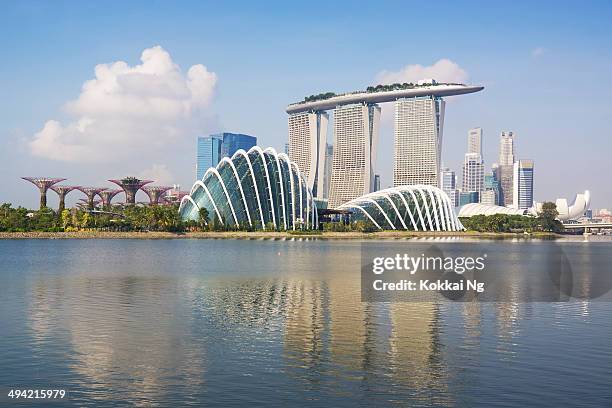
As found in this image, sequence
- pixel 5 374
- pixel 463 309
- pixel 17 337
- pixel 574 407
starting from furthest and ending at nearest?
pixel 463 309 < pixel 17 337 < pixel 5 374 < pixel 574 407

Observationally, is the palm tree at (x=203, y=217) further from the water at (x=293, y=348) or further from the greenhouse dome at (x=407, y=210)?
the water at (x=293, y=348)

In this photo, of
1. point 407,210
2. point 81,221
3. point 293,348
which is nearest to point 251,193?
point 81,221

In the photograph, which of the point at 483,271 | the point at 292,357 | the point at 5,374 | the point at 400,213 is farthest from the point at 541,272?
the point at 400,213

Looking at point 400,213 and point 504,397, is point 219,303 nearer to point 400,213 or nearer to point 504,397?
point 504,397

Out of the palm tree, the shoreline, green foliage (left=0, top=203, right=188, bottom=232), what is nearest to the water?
the shoreline

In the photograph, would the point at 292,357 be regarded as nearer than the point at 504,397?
No

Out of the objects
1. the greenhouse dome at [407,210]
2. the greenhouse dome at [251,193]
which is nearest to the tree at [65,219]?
the greenhouse dome at [251,193]
